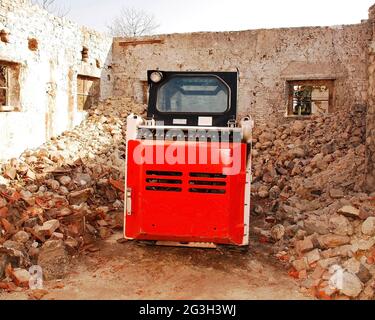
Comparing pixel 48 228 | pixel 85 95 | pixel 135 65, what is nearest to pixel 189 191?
pixel 48 228

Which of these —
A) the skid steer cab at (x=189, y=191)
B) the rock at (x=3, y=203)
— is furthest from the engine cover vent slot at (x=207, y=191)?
the rock at (x=3, y=203)

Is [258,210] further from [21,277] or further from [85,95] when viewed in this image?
[85,95]

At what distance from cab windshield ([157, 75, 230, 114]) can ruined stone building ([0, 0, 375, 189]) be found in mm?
4007

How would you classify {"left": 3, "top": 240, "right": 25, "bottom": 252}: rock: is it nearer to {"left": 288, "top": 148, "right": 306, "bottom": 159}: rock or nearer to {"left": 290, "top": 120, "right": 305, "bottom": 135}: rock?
{"left": 288, "top": 148, "right": 306, "bottom": 159}: rock

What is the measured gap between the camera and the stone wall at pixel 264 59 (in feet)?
30.8

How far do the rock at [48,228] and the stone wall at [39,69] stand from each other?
312 cm

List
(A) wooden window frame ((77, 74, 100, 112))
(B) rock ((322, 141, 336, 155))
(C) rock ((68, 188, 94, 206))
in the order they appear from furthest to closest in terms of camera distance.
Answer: (A) wooden window frame ((77, 74, 100, 112))
(B) rock ((322, 141, 336, 155))
(C) rock ((68, 188, 94, 206))

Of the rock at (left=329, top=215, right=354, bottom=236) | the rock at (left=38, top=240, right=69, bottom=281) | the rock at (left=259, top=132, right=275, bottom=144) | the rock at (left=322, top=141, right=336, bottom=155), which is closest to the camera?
the rock at (left=38, top=240, right=69, bottom=281)

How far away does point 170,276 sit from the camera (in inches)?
158

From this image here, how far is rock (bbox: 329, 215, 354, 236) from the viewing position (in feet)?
14.0

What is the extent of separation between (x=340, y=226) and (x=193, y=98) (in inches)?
95.6

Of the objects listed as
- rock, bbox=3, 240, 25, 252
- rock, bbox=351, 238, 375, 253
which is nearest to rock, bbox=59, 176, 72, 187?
rock, bbox=3, 240, 25, 252

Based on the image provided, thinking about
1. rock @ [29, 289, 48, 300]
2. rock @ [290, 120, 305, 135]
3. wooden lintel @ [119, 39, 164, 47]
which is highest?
wooden lintel @ [119, 39, 164, 47]

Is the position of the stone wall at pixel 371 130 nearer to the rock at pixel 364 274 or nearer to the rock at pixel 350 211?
the rock at pixel 350 211
